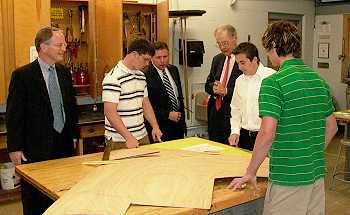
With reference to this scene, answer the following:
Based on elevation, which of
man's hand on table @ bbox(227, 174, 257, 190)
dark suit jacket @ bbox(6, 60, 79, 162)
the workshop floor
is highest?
dark suit jacket @ bbox(6, 60, 79, 162)

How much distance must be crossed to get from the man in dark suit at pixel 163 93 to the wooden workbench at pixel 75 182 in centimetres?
122

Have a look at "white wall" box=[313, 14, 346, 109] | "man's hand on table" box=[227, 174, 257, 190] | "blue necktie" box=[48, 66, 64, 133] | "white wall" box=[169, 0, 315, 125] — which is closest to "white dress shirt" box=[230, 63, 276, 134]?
"man's hand on table" box=[227, 174, 257, 190]

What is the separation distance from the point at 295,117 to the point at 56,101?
1692 millimetres

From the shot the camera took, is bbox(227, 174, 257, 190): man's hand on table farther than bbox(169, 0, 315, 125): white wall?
No

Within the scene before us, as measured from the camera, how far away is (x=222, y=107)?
3479 mm

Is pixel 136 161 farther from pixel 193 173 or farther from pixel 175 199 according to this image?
pixel 175 199

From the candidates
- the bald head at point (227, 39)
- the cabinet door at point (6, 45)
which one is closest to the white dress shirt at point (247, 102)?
the bald head at point (227, 39)

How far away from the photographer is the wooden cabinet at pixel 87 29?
3.79 meters

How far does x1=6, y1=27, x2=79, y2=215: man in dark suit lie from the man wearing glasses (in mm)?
345

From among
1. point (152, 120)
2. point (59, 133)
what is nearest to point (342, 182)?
point (152, 120)

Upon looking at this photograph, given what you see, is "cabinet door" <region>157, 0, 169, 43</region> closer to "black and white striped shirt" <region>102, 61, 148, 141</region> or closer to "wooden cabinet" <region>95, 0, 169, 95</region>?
"wooden cabinet" <region>95, 0, 169, 95</region>

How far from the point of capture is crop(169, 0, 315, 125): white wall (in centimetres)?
542

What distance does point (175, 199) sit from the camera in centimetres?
163

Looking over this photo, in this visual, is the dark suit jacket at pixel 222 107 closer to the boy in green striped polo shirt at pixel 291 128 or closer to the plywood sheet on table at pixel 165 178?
the plywood sheet on table at pixel 165 178
